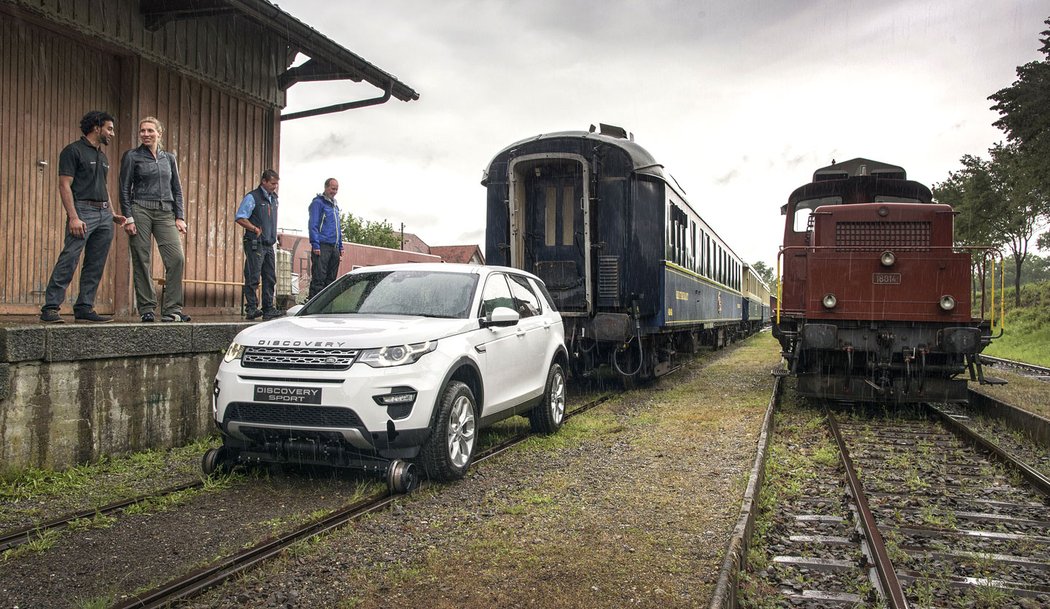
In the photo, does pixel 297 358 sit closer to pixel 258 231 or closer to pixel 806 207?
pixel 258 231

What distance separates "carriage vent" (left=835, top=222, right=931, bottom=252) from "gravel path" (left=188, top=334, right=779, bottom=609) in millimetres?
3884

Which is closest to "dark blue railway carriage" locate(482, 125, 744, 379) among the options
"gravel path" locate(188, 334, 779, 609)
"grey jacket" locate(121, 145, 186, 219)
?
"gravel path" locate(188, 334, 779, 609)

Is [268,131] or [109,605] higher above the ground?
[268,131]

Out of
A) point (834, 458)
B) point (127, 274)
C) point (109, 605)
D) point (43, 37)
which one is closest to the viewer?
point (109, 605)

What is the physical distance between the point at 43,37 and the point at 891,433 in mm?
10307

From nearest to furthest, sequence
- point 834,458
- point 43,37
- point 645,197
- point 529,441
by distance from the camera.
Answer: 1. point 834,458
2. point 529,441
3. point 43,37
4. point 645,197

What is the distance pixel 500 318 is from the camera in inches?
245

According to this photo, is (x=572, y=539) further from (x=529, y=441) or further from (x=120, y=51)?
(x=120, y=51)

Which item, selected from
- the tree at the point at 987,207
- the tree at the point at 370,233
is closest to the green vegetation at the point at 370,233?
the tree at the point at 370,233

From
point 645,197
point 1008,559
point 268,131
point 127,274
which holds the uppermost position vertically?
point 268,131

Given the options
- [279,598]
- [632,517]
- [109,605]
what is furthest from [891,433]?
[109,605]

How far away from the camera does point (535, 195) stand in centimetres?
1157

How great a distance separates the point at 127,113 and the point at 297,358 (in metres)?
5.43

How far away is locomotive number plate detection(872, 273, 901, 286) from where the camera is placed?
9773mm
